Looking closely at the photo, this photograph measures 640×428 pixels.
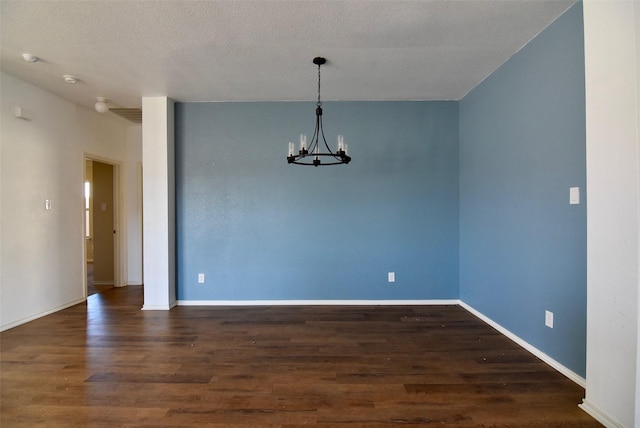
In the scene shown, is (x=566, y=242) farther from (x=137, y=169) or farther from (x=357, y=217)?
(x=137, y=169)

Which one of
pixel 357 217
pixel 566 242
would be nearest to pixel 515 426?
pixel 566 242

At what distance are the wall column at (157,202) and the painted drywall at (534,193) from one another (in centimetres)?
373

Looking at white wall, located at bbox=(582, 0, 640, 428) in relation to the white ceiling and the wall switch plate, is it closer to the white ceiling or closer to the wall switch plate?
the wall switch plate

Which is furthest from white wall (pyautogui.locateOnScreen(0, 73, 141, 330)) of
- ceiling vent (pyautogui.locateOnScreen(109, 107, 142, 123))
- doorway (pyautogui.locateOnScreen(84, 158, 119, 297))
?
doorway (pyautogui.locateOnScreen(84, 158, 119, 297))

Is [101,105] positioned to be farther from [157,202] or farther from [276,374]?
[276,374]

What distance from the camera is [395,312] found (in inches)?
140

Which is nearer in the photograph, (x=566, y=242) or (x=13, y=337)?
(x=566, y=242)

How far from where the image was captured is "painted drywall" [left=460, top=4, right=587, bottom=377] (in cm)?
209

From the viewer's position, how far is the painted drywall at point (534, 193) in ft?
6.87

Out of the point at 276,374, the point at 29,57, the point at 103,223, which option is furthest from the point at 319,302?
the point at 103,223

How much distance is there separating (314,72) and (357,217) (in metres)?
1.80

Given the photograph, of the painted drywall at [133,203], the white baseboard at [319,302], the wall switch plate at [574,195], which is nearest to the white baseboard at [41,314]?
the painted drywall at [133,203]

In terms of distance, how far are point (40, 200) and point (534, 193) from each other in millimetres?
5174

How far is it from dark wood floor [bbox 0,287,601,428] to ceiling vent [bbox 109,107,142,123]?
275 cm
